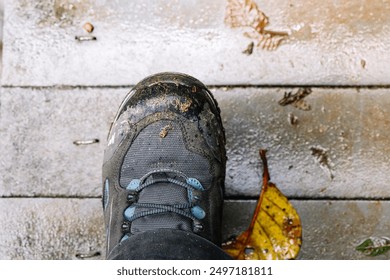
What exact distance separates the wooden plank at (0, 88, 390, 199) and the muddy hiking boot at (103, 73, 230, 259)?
3.4 inches

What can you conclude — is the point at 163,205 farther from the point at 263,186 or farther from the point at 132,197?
the point at 263,186

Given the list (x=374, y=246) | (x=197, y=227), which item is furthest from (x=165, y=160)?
(x=374, y=246)

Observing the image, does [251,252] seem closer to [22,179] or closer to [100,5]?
[22,179]

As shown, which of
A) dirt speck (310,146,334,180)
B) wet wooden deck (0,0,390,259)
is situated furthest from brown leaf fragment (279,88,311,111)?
dirt speck (310,146,334,180)

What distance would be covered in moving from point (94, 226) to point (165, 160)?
30 cm

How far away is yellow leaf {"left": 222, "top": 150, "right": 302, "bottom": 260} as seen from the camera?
1.45m

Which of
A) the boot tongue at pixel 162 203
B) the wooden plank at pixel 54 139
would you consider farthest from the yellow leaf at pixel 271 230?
the wooden plank at pixel 54 139

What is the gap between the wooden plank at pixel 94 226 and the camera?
1.47 meters

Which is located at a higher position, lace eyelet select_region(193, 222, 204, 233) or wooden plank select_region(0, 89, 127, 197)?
wooden plank select_region(0, 89, 127, 197)

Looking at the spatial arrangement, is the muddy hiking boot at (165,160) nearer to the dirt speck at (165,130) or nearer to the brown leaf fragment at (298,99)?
the dirt speck at (165,130)

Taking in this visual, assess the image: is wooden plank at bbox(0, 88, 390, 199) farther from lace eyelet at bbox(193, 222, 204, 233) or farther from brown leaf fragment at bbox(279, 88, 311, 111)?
lace eyelet at bbox(193, 222, 204, 233)
